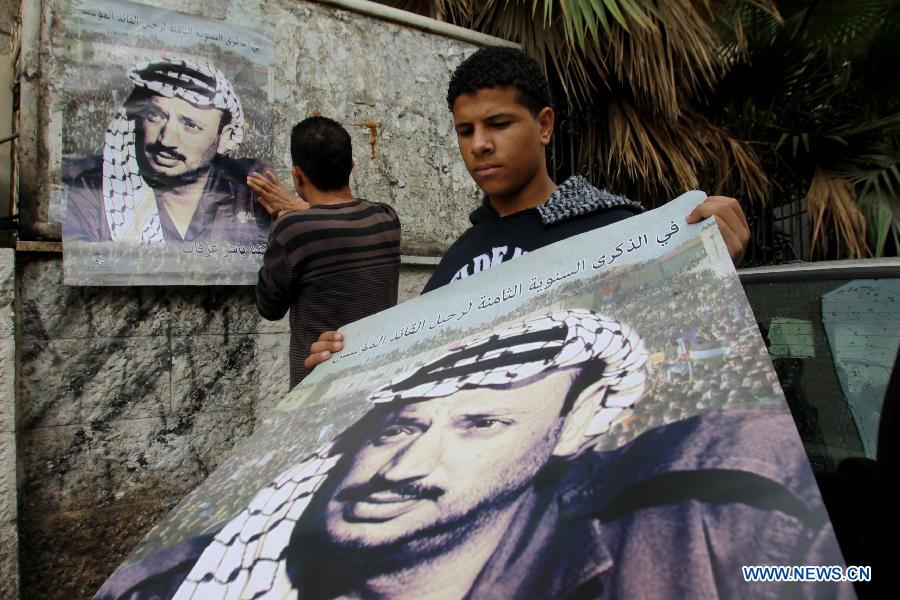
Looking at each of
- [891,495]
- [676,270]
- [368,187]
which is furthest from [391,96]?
[891,495]

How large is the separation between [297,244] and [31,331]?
1.35 meters

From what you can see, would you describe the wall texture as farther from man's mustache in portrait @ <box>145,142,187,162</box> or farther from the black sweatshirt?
the black sweatshirt

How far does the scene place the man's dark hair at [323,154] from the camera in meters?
2.33

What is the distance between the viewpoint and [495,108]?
1546 mm

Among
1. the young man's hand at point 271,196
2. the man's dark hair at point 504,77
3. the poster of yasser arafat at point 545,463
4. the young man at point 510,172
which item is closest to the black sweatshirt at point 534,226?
the young man at point 510,172

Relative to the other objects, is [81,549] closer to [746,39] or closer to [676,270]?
[676,270]

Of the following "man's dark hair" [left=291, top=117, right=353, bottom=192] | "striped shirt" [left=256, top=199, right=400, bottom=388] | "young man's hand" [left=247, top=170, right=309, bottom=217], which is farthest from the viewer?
"young man's hand" [left=247, top=170, right=309, bottom=217]

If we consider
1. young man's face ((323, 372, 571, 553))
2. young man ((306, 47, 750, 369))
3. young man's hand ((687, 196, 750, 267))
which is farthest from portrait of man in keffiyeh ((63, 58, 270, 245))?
young man's hand ((687, 196, 750, 267))

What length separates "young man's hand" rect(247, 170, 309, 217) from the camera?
122 inches

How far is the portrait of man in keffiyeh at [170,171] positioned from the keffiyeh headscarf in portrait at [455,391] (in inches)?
86.4

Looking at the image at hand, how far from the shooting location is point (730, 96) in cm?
472

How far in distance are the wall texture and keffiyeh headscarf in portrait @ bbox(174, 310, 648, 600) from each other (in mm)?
2119

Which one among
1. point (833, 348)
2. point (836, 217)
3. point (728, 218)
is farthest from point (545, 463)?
point (836, 217)

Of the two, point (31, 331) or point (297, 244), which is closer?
point (297, 244)
